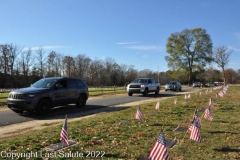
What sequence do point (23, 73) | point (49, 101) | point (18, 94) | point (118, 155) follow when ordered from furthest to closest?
point (23, 73)
point (49, 101)
point (18, 94)
point (118, 155)

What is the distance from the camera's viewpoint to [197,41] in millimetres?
59406

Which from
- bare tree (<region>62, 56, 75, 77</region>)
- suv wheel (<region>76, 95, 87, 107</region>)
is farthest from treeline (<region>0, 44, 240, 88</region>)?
suv wheel (<region>76, 95, 87, 107</region>)

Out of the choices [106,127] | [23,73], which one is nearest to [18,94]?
[106,127]

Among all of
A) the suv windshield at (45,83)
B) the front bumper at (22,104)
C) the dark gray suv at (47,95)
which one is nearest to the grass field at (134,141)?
the front bumper at (22,104)

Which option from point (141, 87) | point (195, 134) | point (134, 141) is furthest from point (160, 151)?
point (141, 87)

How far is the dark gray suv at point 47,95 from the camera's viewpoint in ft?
32.9

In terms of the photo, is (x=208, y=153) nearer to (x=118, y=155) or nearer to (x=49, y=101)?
(x=118, y=155)

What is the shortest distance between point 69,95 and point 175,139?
7.87 metres

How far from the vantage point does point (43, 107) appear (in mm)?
10625

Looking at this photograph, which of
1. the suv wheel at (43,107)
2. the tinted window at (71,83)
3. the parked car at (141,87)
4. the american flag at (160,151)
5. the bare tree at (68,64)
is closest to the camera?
the american flag at (160,151)

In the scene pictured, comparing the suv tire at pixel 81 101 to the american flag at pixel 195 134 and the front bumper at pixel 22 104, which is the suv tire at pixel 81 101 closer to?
the front bumper at pixel 22 104

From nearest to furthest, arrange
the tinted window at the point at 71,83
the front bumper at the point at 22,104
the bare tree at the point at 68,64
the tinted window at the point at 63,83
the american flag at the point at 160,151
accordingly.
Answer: the american flag at the point at 160,151, the front bumper at the point at 22,104, the tinted window at the point at 63,83, the tinted window at the point at 71,83, the bare tree at the point at 68,64

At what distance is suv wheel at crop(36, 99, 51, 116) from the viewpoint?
10.4 meters

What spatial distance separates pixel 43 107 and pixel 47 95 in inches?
24.1
